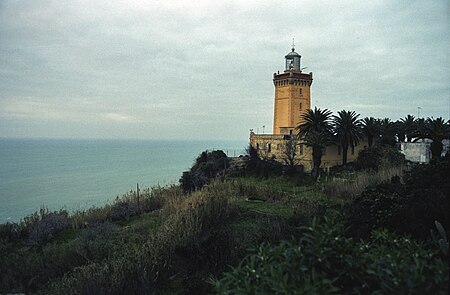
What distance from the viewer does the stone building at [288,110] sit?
92.3 ft

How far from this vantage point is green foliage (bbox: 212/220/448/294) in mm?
2320

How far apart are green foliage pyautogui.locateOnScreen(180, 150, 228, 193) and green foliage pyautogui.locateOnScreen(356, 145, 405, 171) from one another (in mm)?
9435

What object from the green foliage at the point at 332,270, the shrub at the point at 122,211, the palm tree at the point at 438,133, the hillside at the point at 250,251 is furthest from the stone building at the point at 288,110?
the green foliage at the point at 332,270

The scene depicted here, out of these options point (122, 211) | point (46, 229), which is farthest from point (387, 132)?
point (46, 229)

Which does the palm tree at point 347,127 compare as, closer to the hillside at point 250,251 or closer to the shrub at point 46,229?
the hillside at point 250,251

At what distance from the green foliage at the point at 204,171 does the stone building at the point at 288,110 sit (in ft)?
11.3

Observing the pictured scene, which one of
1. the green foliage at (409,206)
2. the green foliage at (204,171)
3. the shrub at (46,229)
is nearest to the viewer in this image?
the green foliage at (409,206)

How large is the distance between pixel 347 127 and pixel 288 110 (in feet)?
25.9

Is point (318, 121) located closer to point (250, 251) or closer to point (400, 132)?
point (400, 132)

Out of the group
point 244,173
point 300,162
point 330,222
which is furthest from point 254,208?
point 300,162

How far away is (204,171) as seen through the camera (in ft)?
83.8

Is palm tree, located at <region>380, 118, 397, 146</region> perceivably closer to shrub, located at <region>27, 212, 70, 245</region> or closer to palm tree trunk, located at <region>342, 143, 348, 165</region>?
palm tree trunk, located at <region>342, 143, 348, 165</region>

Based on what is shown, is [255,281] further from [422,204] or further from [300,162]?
[300,162]

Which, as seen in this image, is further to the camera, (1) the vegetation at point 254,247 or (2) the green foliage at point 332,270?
(1) the vegetation at point 254,247
